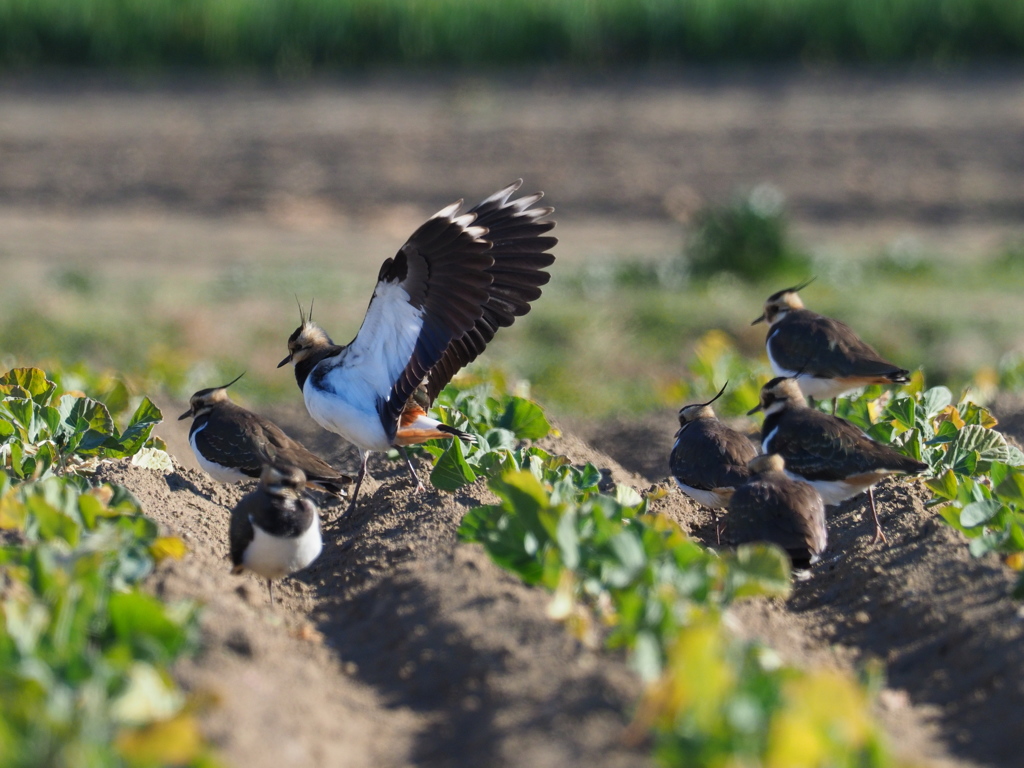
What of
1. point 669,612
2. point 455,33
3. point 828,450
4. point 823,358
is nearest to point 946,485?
point 828,450

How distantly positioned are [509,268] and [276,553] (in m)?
2.06

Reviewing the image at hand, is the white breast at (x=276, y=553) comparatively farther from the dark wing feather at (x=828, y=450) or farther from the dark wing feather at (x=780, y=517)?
the dark wing feather at (x=828, y=450)

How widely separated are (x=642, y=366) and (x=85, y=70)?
55.7 ft

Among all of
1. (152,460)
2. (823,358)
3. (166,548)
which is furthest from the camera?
(823,358)

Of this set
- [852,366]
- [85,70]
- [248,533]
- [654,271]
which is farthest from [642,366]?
[85,70]

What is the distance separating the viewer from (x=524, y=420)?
6.97 m

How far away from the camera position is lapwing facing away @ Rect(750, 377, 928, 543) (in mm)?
5988

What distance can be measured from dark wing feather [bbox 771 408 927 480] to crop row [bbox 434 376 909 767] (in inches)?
42.0

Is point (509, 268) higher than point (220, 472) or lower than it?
higher

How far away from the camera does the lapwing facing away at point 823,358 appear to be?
7.27 metres

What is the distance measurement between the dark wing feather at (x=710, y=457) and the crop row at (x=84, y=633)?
2.57 metres

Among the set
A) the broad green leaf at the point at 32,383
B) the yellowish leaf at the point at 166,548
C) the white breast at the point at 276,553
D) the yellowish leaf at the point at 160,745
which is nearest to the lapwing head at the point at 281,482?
the white breast at the point at 276,553

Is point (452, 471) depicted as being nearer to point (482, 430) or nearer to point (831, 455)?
point (482, 430)

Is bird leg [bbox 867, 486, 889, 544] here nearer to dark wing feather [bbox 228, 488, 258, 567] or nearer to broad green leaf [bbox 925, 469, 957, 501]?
broad green leaf [bbox 925, 469, 957, 501]
